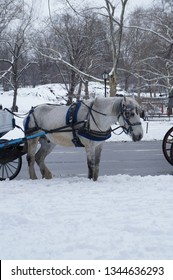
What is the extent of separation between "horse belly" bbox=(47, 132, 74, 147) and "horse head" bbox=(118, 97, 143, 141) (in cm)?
106

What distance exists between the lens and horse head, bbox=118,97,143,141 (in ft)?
24.9

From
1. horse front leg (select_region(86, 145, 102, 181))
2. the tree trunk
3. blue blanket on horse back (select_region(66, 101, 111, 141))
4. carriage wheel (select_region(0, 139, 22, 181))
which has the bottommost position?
carriage wheel (select_region(0, 139, 22, 181))

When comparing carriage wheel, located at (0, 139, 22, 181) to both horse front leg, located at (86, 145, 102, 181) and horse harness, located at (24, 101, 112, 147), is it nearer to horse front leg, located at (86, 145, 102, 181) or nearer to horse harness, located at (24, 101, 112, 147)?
horse harness, located at (24, 101, 112, 147)

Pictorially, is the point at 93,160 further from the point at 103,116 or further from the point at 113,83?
the point at 113,83

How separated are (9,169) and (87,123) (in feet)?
6.62

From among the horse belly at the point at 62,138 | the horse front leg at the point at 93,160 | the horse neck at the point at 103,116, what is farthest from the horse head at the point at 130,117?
the horse belly at the point at 62,138

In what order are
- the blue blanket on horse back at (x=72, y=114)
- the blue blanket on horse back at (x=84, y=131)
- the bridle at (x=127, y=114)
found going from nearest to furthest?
the bridle at (x=127, y=114) < the blue blanket on horse back at (x=84, y=131) < the blue blanket on horse back at (x=72, y=114)

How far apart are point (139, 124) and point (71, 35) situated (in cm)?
2675

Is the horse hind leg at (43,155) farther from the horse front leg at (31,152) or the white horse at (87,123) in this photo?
the horse front leg at (31,152)

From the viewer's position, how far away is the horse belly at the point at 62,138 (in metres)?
8.12

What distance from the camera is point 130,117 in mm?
7602

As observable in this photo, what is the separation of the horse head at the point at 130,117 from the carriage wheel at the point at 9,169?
2.28m

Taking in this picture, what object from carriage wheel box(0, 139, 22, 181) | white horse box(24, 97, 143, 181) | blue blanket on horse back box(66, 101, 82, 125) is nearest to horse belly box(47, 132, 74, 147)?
white horse box(24, 97, 143, 181)

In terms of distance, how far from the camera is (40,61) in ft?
204
